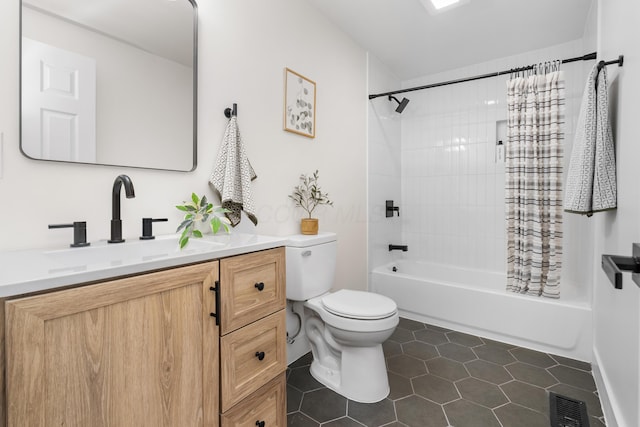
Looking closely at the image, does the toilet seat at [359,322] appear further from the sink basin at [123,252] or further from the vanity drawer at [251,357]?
the sink basin at [123,252]

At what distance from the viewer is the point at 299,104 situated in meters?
2.10

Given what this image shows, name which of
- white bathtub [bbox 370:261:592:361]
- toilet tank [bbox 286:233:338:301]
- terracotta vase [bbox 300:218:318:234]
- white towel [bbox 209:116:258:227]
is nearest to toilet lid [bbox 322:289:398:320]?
toilet tank [bbox 286:233:338:301]

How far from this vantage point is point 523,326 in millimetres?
2281

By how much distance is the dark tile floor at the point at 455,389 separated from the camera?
5.04 ft

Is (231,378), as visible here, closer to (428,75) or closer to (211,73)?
(211,73)

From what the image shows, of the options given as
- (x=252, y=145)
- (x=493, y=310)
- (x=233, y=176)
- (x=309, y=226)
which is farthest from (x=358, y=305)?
(x=493, y=310)

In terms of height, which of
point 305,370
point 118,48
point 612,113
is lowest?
point 305,370

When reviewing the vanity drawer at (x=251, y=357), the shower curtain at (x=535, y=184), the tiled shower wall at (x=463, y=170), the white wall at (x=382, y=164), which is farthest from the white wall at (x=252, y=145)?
the shower curtain at (x=535, y=184)

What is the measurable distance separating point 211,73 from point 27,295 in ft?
4.12

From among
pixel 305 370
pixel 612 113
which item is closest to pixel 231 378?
pixel 305 370

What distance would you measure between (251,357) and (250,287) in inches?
10.4

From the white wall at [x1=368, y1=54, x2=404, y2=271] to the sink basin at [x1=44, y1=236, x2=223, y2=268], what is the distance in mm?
1977

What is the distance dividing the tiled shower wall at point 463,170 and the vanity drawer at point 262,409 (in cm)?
251

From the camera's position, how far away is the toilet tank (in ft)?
5.84
